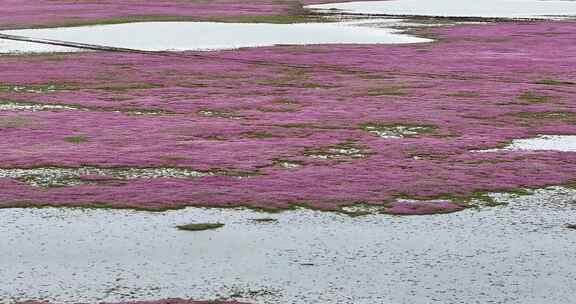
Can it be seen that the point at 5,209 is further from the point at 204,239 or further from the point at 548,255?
the point at 548,255

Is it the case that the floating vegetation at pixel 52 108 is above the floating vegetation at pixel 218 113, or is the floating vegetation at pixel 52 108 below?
above

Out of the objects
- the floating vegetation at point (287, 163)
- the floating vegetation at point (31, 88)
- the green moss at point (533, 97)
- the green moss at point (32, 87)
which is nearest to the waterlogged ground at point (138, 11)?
the green moss at point (32, 87)

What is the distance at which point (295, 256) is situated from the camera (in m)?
15.7

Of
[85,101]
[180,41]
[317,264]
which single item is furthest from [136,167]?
[180,41]

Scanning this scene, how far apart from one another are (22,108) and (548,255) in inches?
747

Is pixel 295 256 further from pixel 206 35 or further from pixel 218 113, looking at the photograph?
pixel 206 35

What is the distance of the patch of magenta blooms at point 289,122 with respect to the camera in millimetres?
20203

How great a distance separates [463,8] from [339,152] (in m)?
62.5

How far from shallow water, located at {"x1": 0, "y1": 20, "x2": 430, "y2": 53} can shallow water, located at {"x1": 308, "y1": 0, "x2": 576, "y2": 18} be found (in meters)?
11.2

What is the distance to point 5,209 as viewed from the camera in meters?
18.4

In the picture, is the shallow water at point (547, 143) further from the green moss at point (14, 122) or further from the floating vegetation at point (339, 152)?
the green moss at point (14, 122)

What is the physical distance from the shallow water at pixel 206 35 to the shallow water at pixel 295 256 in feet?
107

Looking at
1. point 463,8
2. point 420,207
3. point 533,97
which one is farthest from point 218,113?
point 463,8

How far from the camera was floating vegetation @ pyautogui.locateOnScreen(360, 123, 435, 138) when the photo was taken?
26470 millimetres
